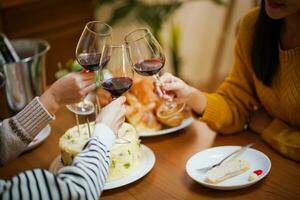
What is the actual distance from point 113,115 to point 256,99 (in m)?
0.72

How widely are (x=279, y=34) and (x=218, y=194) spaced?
2.16ft

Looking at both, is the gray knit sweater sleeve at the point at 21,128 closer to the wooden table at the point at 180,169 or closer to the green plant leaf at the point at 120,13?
the wooden table at the point at 180,169

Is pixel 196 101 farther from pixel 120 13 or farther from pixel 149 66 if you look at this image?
pixel 120 13

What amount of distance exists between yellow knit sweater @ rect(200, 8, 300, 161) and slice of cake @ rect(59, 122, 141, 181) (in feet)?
1.07

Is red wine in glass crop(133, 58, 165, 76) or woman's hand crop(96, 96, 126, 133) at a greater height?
red wine in glass crop(133, 58, 165, 76)

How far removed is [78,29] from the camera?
3.59 metres

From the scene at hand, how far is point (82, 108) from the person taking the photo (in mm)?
1707

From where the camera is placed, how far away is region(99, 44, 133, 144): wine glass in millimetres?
1314

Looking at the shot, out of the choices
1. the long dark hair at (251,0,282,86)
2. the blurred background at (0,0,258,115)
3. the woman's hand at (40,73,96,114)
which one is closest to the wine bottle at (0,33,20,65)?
the woman's hand at (40,73,96,114)

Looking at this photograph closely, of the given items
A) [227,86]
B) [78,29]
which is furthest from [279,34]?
[78,29]

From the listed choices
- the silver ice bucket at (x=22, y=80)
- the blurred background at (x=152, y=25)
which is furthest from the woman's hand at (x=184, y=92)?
the blurred background at (x=152, y=25)

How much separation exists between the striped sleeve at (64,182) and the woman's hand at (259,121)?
2.24 feet

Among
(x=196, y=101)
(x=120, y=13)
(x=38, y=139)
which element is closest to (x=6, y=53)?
(x=38, y=139)

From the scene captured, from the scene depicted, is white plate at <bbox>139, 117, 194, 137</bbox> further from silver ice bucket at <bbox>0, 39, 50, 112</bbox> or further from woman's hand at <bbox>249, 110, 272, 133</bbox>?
silver ice bucket at <bbox>0, 39, 50, 112</bbox>
